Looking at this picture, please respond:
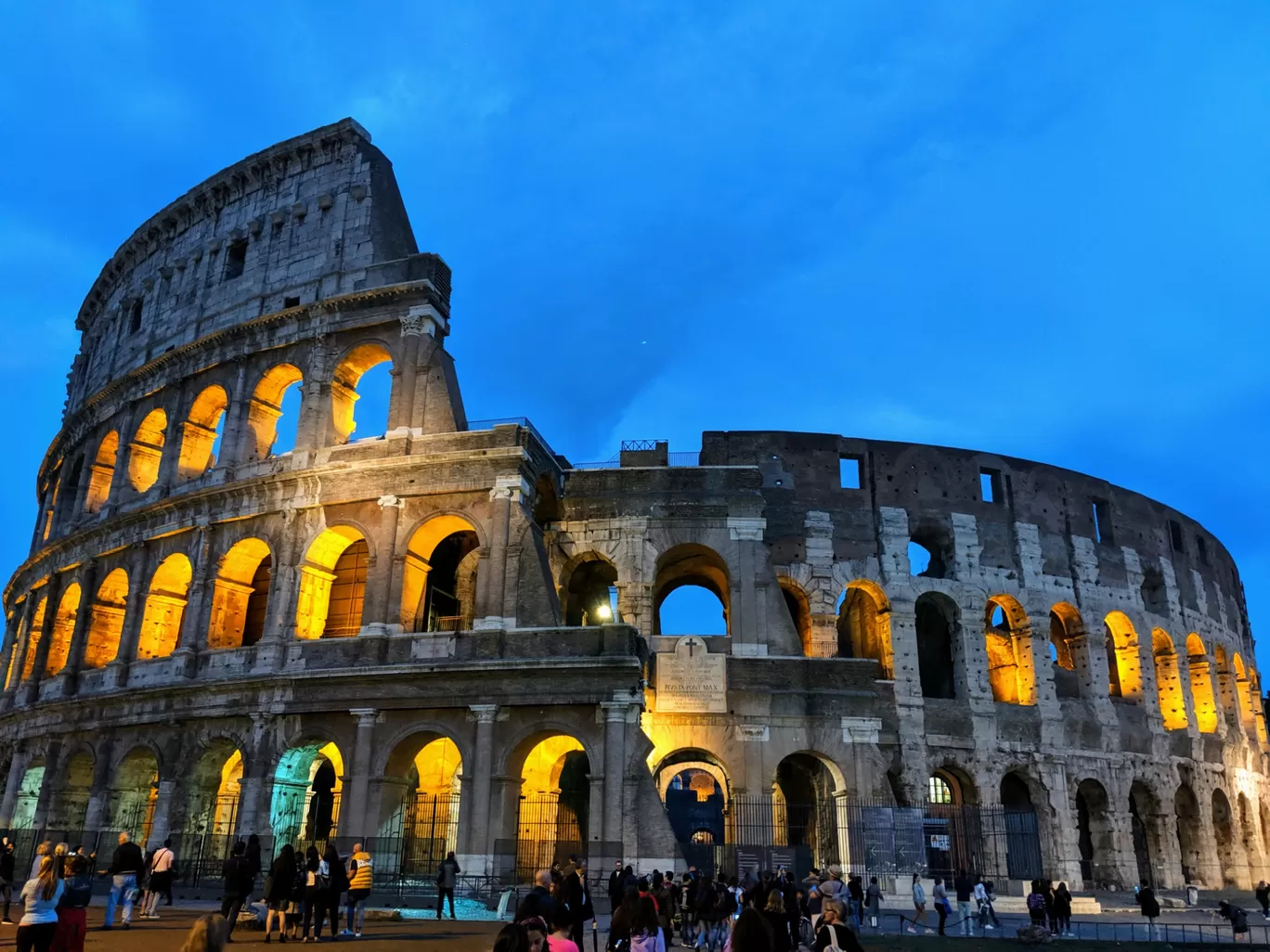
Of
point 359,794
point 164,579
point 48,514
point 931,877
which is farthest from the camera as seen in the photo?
point 48,514

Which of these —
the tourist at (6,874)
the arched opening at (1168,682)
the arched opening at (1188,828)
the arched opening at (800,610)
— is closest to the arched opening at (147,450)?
the tourist at (6,874)

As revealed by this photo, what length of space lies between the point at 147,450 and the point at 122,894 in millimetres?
17432

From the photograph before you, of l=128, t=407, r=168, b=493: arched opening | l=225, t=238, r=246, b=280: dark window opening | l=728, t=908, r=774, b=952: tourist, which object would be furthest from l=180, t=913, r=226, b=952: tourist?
l=225, t=238, r=246, b=280: dark window opening

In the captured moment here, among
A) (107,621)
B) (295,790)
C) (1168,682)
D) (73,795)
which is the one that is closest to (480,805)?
(295,790)

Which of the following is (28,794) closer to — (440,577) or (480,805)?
(440,577)

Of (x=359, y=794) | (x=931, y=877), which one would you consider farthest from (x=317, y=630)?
(x=931, y=877)

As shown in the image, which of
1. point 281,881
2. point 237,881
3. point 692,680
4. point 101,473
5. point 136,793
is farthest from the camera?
point 101,473

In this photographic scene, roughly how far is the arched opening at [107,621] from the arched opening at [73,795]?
2404 mm

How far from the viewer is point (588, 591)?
2761cm

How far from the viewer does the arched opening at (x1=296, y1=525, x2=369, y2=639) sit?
72.7 feet

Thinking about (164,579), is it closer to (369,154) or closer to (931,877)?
(369,154)

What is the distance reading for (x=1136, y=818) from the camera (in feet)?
95.5

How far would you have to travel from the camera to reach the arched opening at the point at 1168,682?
98.8 ft

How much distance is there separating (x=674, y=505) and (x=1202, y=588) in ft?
67.5
